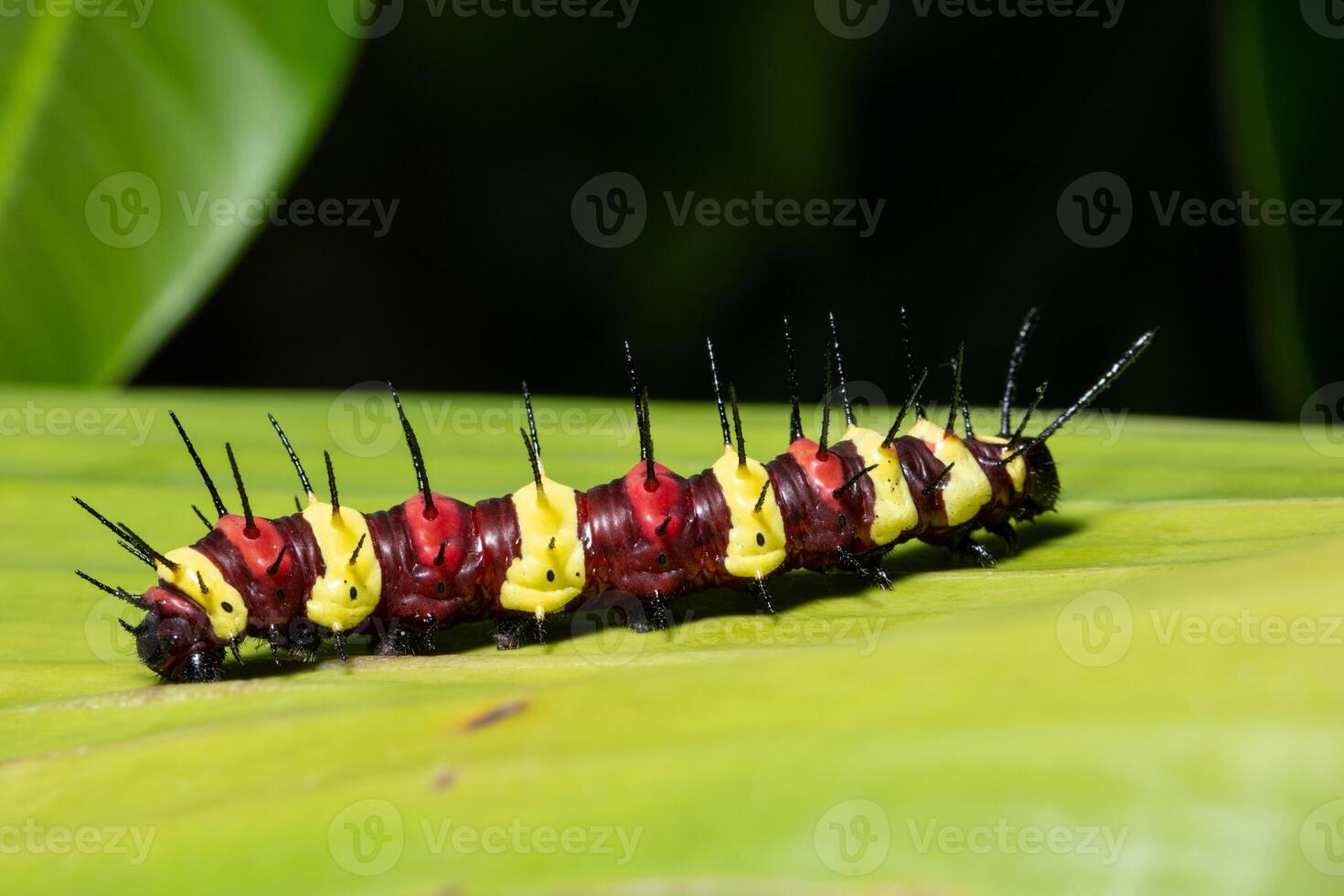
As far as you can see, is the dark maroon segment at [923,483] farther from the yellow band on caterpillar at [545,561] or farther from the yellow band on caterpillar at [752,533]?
the yellow band on caterpillar at [545,561]

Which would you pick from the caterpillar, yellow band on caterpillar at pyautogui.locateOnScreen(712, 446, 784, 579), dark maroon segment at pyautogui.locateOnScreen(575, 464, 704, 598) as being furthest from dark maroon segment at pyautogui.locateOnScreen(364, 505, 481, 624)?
yellow band on caterpillar at pyautogui.locateOnScreen(712, 446, 784, 579)

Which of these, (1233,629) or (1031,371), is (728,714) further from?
(1031,371)

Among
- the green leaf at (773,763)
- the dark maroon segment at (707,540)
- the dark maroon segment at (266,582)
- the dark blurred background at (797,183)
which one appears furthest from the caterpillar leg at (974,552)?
the dark blurred background at (797,183)

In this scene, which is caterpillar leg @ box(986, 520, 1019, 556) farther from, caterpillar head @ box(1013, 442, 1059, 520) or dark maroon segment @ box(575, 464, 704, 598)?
dark maroon segment @ box(575, 464, 704, 598)

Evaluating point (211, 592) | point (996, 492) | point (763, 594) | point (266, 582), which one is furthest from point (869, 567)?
point (211, 592)

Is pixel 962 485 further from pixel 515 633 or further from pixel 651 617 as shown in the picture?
pixel 515 633

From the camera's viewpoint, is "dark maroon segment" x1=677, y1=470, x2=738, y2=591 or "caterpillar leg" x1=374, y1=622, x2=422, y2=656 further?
"dark maroon segment" x1=677, y1=470, x2=738, y2=591
